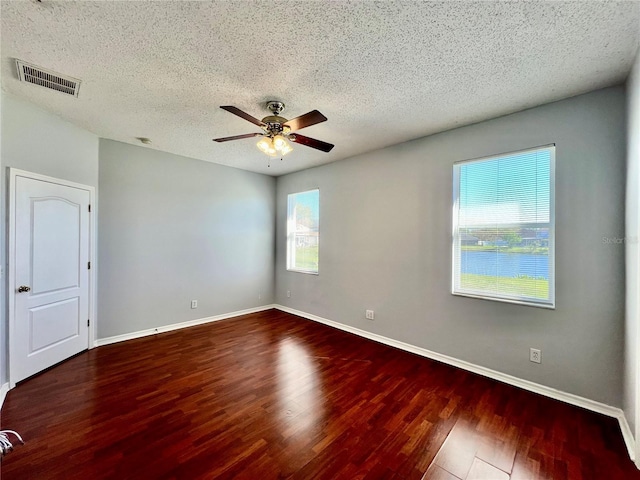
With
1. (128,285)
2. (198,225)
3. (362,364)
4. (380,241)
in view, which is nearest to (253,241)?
(198,225)

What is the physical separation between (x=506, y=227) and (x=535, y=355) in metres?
1.24

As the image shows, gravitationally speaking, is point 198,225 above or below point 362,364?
above

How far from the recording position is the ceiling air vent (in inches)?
78.6

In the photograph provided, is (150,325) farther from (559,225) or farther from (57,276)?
(559,225)

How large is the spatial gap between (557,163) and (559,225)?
56cm

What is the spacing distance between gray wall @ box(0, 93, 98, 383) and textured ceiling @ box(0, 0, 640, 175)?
176 millimetres

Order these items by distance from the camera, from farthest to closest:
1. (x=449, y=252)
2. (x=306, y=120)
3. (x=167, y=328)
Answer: (x=167, y=328) → (x=449, y=252) → (x=306, y=120)

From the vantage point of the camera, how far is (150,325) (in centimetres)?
383

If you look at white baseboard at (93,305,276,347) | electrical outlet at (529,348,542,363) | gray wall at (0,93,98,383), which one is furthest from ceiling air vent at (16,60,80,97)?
electrical outlet at (529,348,542,363)

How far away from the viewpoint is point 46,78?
2119 millimetres

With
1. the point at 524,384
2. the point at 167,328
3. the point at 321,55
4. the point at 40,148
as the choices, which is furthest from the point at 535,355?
the point at 40,148

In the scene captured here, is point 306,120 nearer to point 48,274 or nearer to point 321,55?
point 321,55

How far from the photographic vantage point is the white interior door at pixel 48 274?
2504 millimetres

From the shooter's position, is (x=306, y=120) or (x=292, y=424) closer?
(x=292, y=424)
